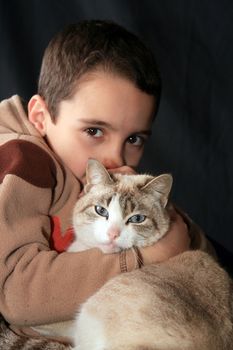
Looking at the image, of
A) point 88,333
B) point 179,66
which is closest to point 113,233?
point 88,333

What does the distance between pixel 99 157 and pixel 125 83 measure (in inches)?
9.8

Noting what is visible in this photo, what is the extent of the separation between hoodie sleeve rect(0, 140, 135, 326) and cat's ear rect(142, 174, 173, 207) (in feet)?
0.69

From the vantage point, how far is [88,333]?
1152 millimetres

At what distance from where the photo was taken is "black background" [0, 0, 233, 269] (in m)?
2.43

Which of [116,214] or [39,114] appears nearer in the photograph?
[116,214]

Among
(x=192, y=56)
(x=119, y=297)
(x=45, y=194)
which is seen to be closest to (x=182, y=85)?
(x=192, y=56)

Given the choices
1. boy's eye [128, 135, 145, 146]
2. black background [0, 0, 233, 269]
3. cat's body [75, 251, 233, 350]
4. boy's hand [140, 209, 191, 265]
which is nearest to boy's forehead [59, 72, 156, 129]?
boy's eye [128, 135, 145, 146]

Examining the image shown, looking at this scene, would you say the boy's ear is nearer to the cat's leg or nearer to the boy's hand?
the boy's hand

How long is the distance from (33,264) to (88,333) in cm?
22

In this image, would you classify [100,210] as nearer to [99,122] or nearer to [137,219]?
[137,219]

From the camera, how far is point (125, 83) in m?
1.53

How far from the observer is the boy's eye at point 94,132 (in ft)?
5.17

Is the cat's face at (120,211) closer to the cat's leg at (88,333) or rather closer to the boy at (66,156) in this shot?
the boy at (66,156)

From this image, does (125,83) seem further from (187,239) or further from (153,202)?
(187,239)
